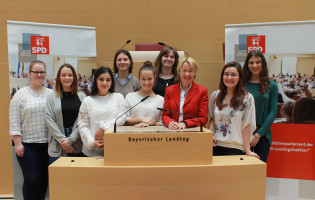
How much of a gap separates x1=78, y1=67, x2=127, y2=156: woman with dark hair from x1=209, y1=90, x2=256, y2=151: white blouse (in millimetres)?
787

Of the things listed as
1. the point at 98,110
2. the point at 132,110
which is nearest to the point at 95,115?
the point at 98,110

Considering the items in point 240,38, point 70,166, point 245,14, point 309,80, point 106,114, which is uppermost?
point 245,14

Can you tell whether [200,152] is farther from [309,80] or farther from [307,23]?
[307,23]

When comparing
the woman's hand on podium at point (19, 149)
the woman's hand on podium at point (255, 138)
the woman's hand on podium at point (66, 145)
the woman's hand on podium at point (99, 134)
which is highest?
the woman's hand on podium at point (99, 134)

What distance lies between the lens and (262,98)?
7.34 feet

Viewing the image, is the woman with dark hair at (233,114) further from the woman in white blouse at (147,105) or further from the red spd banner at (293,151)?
the red spd banner at (293,151)

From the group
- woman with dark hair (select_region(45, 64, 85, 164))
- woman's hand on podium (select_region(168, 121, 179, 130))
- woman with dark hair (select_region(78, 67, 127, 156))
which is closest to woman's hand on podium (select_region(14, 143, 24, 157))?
woman with dark hair (select_region(45, 64, 85, 164))

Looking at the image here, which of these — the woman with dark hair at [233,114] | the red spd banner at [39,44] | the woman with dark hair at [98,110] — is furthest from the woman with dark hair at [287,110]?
Result: the red spd banner at [39,44]

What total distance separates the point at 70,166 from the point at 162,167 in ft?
1.86

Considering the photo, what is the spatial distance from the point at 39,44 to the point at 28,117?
0.82 meters

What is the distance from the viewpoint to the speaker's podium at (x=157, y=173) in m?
1.54

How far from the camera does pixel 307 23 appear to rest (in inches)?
101

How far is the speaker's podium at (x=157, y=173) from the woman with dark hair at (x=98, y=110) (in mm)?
441

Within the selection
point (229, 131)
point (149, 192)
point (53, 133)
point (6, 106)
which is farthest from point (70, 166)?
point (6, 106)
